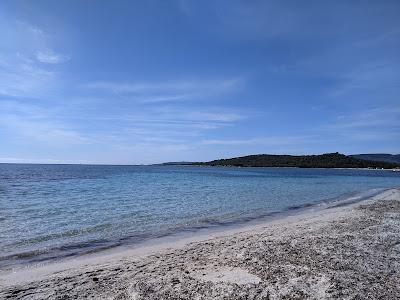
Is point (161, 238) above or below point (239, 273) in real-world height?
below

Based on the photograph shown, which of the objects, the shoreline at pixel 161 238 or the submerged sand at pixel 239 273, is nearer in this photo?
the submerged sand at pixel 239 273

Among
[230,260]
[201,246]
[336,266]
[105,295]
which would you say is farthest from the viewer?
[201,246]

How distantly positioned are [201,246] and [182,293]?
4.87 m

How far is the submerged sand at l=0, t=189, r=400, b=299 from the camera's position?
23.8 ft

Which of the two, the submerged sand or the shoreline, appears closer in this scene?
the submerged sand

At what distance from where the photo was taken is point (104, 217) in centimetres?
1864

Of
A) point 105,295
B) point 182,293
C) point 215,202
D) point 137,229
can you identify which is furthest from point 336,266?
point 215,202

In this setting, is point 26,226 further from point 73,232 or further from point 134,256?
point 134,256

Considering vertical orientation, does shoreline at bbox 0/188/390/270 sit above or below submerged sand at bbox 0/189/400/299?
below

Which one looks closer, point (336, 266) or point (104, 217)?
point (336, 266)

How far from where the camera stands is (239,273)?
27.9 feet

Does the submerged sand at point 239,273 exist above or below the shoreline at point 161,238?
above

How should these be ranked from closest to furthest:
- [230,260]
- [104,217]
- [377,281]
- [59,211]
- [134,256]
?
[377,281] < [230,260] < [134,256] < [104,217] < [59,211]

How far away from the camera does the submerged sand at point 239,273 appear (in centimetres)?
726
